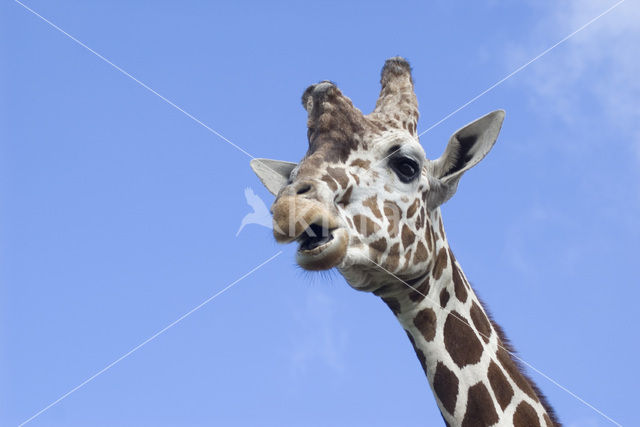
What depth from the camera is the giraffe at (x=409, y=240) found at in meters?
5.94

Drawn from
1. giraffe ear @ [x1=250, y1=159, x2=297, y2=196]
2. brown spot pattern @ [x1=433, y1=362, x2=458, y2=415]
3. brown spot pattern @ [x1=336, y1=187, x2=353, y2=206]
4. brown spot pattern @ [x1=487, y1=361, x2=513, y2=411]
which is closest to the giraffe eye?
brown spot pattern @ [x1=336, y1=187, x2=353, y2=206]

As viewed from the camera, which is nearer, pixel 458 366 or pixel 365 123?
pixel 458 366

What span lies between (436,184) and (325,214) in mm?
1510

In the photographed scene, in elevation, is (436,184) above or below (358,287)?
above

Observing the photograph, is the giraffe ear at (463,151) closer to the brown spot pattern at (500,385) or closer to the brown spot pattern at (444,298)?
the brown spot pattern at (444,298)

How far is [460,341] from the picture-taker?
640 cm

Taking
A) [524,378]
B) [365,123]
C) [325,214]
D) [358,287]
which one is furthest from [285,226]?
[524,378]

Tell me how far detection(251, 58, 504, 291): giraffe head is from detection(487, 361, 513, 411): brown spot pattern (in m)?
1.03

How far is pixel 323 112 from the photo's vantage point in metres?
6.69

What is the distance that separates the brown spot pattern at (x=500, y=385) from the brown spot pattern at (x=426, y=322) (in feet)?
1.86

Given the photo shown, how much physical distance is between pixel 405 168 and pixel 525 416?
2.28 metres

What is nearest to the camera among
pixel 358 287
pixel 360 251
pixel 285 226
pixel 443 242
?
pixel 285 226

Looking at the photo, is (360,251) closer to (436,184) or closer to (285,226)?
(285,226)

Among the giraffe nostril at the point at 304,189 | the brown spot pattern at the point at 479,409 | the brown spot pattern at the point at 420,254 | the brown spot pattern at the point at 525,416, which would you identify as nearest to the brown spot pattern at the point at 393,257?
the brown spot pattern at the point at 420,254
